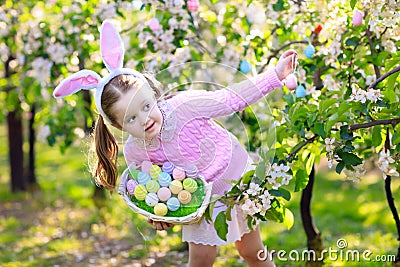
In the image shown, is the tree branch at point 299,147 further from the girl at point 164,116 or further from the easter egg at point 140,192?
the easter egg at point 140,192

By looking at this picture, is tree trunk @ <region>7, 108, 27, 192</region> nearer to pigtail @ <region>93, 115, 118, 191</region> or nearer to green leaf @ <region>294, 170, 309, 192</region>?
pigtail @ <region>93, 115, 118, 191</region>

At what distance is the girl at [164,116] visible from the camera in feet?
8.33

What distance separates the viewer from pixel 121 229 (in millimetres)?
5148

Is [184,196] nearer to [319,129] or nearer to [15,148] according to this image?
[319,129]

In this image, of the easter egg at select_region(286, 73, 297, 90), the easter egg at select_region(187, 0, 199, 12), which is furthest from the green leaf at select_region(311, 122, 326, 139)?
the easter egg at select_region(187, 0, 199, 12)

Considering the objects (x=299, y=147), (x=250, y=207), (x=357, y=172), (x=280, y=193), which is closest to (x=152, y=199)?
(x=250, y=207)

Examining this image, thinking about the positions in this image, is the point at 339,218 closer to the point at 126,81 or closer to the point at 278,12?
A: the point at 278,12

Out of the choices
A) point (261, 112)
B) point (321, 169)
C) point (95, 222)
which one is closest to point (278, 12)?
point (261, 112)

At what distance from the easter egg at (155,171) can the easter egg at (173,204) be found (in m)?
0.11

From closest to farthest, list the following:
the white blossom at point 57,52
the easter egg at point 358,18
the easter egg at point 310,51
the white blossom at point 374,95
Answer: the white blossom at point 374,95, the easter egg at point 358,18, the easter egg at point 310,51, the white blossom at point 57,52

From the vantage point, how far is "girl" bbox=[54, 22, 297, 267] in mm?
2539

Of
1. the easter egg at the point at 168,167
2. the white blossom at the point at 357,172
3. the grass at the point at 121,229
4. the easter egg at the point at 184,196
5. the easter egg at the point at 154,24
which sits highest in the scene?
the easter egg at the point at 154,24

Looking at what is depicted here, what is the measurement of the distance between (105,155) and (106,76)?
0.36 m

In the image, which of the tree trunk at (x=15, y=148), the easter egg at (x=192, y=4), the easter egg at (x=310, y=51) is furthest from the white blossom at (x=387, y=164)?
the tree trunk at (x=15, y=148)
